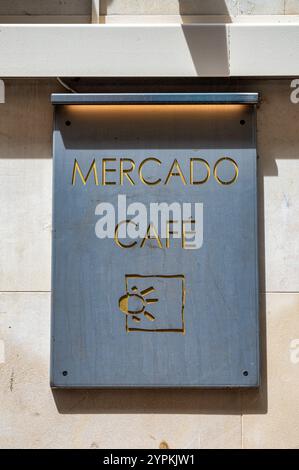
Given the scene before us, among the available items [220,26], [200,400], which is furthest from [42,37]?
[200,400]

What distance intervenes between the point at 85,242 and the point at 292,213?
155 cm

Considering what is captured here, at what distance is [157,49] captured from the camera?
A: 5.39m

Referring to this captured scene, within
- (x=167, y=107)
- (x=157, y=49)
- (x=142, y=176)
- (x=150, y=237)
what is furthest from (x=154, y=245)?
(x=157, y=49)

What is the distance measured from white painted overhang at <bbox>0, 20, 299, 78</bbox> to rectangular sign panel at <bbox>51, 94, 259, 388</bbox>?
244mm

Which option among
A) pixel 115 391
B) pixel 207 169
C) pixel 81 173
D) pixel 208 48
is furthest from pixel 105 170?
pixel 115 391

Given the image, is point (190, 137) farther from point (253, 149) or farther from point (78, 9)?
point (78, 9)

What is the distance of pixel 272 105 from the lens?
5516mm

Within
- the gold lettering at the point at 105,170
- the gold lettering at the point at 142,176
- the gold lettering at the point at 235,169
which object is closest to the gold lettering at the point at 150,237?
the gold lettering at the point at 142,176

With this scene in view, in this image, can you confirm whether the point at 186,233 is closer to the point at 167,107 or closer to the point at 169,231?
the point at 169,231

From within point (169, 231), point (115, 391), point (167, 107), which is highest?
point (167, 107)

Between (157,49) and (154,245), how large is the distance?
1.44 metres

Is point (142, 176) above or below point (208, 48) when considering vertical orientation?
below

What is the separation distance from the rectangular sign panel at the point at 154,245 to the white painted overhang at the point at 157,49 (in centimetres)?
24

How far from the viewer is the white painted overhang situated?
211 inches
